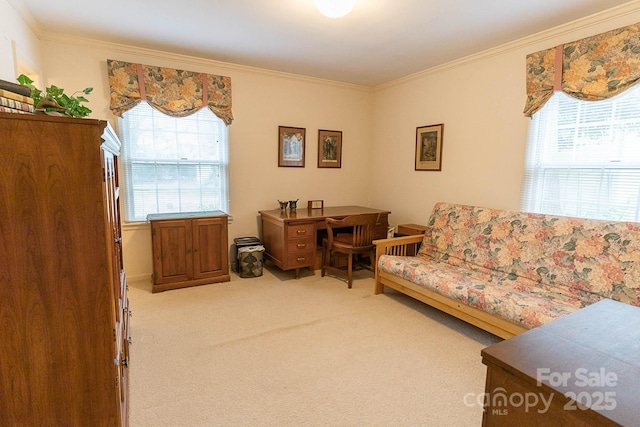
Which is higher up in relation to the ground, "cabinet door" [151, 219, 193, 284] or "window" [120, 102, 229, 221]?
"window" [120, 102, 229, 221]

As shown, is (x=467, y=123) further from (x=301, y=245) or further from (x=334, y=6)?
(x=301, y=245)

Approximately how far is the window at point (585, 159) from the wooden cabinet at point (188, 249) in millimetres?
3127

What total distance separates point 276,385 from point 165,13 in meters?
2.82

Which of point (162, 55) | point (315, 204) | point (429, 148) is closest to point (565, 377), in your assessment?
point (429, 148)

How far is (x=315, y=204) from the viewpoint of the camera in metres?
4.44

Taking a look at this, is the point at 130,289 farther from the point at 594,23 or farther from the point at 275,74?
the point at 594,23

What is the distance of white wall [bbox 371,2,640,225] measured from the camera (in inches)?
120

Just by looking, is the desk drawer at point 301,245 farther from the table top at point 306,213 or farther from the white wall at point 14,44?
the white wall at point 14,44

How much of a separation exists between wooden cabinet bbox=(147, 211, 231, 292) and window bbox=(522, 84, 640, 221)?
3127 mm

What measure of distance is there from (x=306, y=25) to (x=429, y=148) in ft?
6.86

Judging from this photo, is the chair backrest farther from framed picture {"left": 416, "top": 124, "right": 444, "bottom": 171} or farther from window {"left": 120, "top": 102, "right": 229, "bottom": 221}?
window {"left": 120, "top": 102, "right": 229, "bottom": 221}

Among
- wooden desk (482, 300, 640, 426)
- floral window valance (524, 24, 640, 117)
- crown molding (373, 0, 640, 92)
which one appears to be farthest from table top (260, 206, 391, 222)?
wooden desk (482, 300, 640, 426)

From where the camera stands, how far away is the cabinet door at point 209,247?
3490mm

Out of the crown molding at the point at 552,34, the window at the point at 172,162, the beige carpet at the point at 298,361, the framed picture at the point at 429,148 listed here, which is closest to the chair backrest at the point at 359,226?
the beige carpet at the point at 298,361
